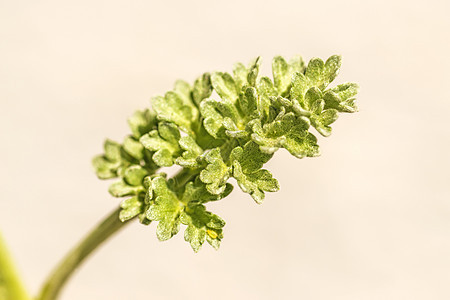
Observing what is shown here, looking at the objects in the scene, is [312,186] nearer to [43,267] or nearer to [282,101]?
[43,267]

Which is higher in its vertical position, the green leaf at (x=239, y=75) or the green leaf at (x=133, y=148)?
the green leaf at (x=133, y=148)

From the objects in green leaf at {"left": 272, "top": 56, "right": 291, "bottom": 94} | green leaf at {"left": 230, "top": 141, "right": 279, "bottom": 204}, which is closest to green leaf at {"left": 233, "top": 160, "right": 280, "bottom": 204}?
green leaf at {"left": 230, "top": 141, "right": 279, "bottom": 204}

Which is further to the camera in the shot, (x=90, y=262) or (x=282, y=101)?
(x=90, y=262)

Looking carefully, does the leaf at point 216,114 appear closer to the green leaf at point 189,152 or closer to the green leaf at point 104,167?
the green leaf at point 189,152

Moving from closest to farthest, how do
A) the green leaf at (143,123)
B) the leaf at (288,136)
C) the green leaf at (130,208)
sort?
the leaf at (288,136)
the green leaf at (130,208)
the green leaf at (143,123)


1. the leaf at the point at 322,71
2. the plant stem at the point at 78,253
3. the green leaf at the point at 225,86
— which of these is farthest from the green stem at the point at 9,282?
the leaf at the point at 322,71

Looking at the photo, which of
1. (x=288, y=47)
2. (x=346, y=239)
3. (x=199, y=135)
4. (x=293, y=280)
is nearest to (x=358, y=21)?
(x=288, y=47)

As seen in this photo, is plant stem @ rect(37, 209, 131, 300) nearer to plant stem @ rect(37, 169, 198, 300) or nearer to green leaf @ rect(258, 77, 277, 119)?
plant stem @ rect(37, 169, 198, 300)
